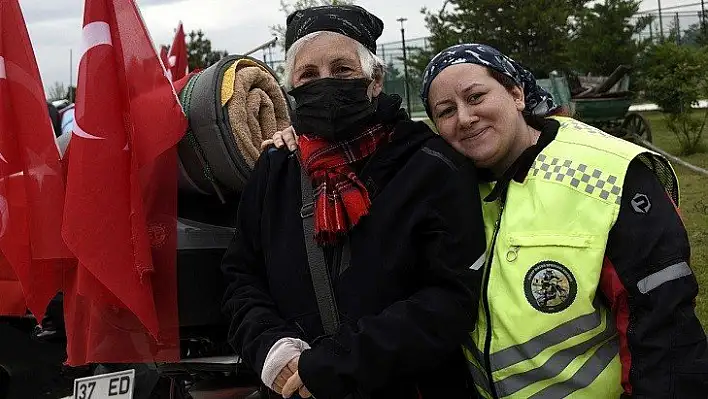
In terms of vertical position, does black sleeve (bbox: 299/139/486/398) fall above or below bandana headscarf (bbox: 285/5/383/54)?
below

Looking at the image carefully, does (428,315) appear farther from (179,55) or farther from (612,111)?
(612,111)

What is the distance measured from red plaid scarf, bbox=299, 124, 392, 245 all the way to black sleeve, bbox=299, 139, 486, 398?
13 cm

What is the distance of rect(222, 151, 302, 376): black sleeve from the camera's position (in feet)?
6.59

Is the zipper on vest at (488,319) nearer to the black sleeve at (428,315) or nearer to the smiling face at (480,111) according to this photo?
the black sleeve at (428,315)

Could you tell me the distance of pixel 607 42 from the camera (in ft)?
62.5

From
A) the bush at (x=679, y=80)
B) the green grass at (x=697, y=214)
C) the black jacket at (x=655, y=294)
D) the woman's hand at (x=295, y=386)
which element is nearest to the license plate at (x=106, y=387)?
the woman's hand at (x=295, y=386)

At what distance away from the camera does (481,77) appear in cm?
197

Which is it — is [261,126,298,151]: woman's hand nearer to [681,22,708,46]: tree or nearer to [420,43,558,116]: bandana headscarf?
[420,43,558,116]: bandana headscarf

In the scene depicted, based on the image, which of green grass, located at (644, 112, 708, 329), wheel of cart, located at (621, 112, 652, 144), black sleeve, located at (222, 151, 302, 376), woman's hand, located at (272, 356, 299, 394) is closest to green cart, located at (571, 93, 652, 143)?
wheel of cart, located at (621, 112, 652, 144)

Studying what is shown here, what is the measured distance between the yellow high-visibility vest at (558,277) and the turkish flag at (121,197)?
1.00 m

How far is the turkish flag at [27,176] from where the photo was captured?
2385mm

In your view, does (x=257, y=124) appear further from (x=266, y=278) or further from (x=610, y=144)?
(x=610, y=144)

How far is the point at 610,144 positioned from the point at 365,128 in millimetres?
581

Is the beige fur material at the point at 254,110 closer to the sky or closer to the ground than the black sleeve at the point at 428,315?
closer to the sky
